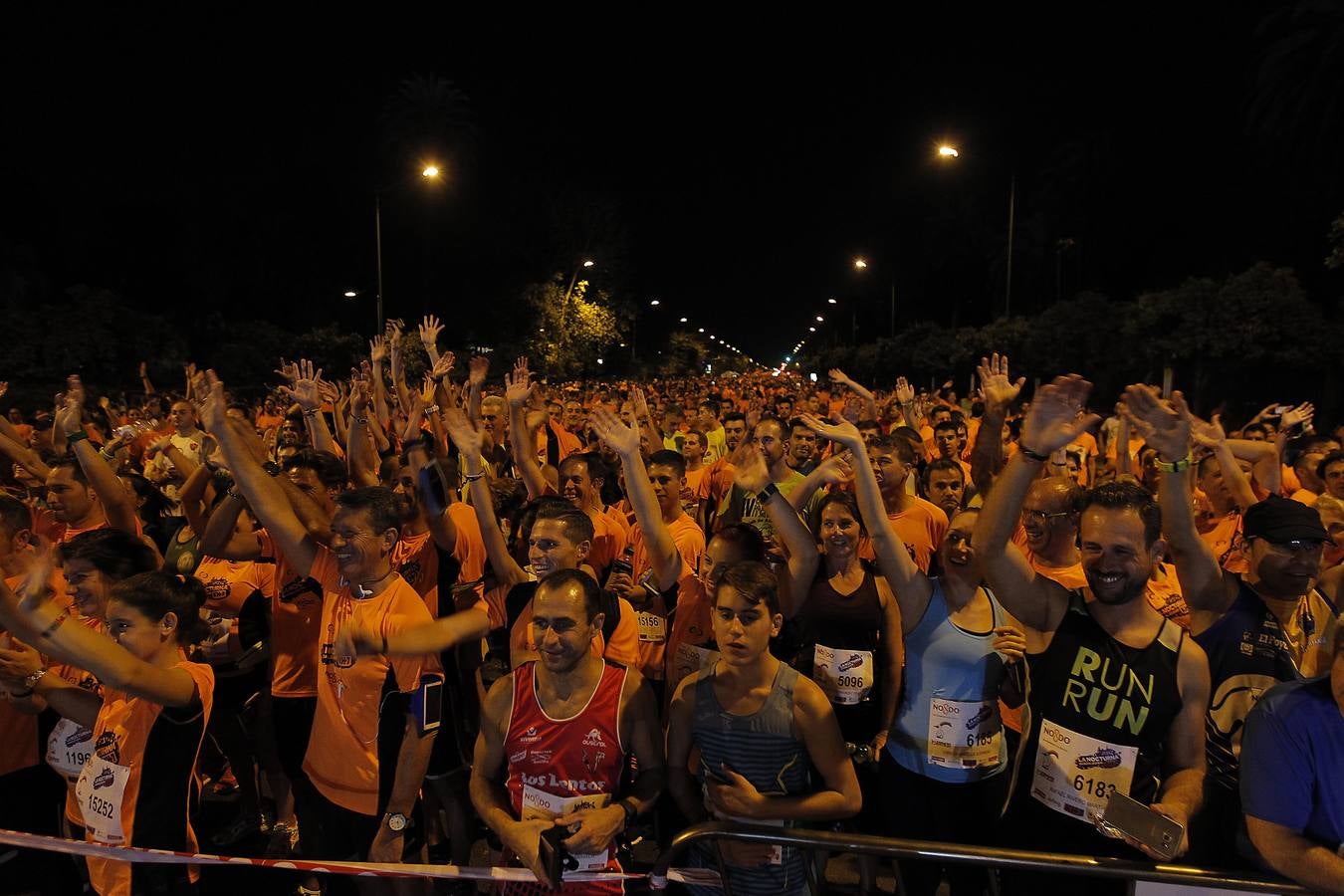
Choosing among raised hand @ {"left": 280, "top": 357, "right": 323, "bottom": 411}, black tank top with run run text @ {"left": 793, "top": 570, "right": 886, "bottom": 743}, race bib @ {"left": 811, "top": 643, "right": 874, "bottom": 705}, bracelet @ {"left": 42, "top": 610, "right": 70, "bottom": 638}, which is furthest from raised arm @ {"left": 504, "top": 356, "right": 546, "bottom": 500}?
bracelet @ {"left": 42, "top": 610, "right": 70, "bottom": 638}

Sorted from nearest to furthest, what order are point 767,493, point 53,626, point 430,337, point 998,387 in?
1. point 53,626
2. point 767,493
3. point 998,387
4. point 430,337

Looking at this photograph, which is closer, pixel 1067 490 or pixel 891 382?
pixel 1067 490

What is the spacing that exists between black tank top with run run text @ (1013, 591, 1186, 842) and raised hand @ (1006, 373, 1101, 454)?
2.04ft

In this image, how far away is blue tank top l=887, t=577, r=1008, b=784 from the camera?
11.8ft

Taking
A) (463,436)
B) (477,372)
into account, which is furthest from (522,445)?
(477,372)

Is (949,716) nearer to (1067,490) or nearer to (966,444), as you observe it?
(1067,490)

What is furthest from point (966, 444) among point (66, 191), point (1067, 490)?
point (66, 191)

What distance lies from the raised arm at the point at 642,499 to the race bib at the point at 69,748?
2472mm

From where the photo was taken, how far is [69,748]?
365 centimetres

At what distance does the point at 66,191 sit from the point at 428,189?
17.6 metres

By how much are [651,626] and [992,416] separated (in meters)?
2.67

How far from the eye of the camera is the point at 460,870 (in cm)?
307

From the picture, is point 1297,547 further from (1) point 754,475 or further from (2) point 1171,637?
(1) point 754,475

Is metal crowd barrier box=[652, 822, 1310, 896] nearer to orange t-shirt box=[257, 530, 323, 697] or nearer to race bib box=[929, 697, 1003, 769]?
race bib box=[929, 697, 1003, 769]
